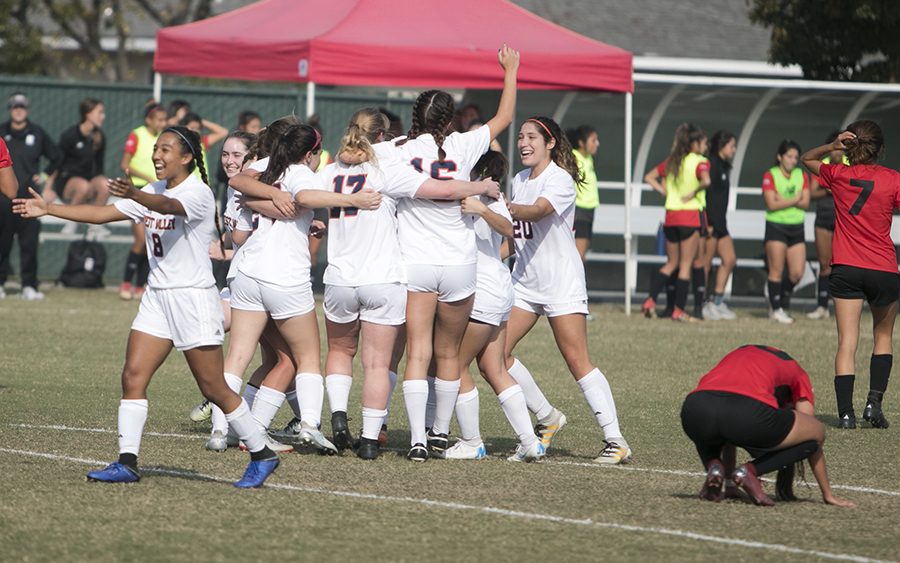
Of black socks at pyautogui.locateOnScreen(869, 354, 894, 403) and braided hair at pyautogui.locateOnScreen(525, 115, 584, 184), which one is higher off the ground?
braided hair at pyautogui.locateOnScreen(525, 115, 584, 184)

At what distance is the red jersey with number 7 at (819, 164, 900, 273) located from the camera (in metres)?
9.99

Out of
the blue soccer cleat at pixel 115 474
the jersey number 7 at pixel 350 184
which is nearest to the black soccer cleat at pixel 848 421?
the jersey number 7 at pixel 350 184

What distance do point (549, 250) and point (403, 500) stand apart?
218cm

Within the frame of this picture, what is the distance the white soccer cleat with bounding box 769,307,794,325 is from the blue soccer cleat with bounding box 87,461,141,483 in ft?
38.4

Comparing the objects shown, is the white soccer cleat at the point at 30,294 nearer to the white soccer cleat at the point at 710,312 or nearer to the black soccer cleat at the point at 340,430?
the white soccer cleat at the point at 710,312

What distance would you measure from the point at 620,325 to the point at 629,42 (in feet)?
61.3

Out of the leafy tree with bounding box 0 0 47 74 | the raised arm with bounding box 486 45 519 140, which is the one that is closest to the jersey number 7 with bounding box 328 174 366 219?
the raised arm with bounding box 486 45 519 140

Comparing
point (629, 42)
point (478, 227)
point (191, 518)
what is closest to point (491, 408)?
point (478, 227)

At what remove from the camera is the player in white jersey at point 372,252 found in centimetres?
792

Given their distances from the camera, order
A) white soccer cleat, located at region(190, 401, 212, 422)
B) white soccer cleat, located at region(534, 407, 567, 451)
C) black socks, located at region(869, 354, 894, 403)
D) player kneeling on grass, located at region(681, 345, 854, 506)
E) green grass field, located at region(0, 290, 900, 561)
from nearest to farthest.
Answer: green grass field, located at region(0, 290, 900, 561), player kneeling on grass, located at region(681, 345, 854, 506), white soccer cleat, located at region(534, 407, 567, 451), white soccer cleat, located at region(190, 401, 212, 422), black socks, located at region(869, 354, 894, 403)

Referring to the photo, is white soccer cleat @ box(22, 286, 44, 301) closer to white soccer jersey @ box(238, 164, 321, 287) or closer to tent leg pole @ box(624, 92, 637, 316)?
tent leg pole @ box(624, 92, 637, 316)

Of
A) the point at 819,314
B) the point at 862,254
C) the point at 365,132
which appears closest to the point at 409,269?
the point at 365,132

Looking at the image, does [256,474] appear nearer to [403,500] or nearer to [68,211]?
[403,500]

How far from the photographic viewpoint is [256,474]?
23.3 ft
